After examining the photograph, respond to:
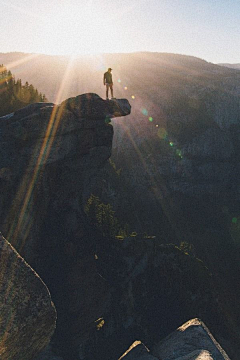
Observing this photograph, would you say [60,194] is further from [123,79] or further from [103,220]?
[123,79]

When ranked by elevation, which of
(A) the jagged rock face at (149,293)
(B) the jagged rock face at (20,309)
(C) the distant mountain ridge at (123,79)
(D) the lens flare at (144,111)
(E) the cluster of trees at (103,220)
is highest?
(C) the distant mountain ridge at (123,79)

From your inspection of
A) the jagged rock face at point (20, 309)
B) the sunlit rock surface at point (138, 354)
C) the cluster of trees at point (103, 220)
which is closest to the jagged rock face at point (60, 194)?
the cluster of trees at point (103, 220)

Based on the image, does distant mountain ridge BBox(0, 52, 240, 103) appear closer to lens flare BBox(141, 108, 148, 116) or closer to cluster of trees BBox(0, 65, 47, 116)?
lens flare BBox(141, 108, 148, 116)

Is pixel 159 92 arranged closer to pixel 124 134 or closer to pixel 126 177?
pixel 124 134

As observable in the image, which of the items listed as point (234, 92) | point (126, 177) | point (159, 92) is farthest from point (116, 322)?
point (234, 92)

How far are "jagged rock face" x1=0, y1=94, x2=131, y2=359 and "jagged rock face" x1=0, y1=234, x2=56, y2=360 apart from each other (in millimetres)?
14990

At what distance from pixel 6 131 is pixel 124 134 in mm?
68161

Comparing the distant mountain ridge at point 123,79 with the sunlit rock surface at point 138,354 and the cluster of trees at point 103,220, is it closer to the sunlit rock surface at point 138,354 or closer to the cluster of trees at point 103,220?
the cluster of trees at point 103,220

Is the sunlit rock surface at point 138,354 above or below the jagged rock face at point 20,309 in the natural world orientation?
below

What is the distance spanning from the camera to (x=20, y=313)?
5391 millimetres

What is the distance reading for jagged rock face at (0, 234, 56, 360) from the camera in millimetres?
5164

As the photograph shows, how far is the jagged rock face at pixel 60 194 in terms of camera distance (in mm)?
20781

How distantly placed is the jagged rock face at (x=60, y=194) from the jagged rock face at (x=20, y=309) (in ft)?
49.2

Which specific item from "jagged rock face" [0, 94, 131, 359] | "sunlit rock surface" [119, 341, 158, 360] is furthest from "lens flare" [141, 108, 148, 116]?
"sunlit rock surface" [119, 341, 158, 360]
